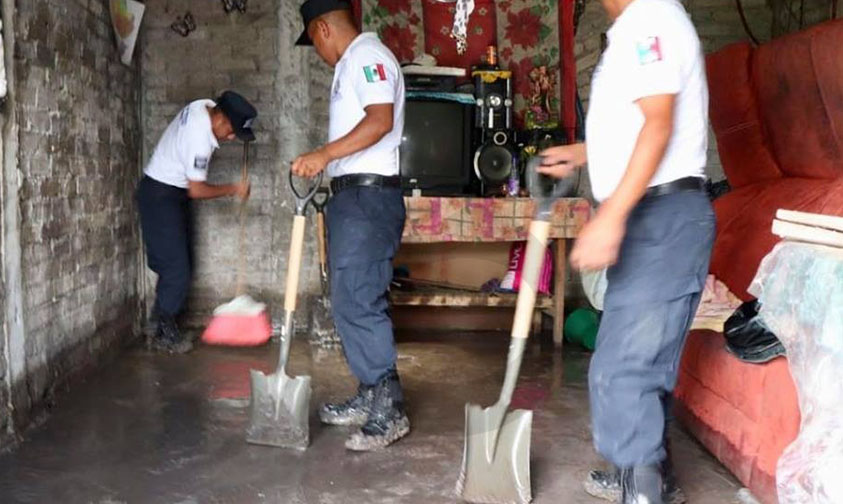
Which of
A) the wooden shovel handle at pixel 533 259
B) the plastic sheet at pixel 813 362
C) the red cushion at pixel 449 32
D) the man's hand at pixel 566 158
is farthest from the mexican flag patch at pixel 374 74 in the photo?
the red cushion at pixel 449 32

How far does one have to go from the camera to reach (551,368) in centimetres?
394

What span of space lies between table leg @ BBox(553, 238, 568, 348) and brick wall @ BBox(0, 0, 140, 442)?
98.9 inches

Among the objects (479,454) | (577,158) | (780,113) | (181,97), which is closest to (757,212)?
(780,113)

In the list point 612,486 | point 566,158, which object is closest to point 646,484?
point 612,486

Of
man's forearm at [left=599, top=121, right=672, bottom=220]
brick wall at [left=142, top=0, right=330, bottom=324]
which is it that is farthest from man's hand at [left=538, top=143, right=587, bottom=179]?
brick wall at [left=142, top=0, right=330, bottom=324]

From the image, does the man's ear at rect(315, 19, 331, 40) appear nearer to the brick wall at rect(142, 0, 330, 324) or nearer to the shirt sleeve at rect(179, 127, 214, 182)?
the shirt sleeve at rect(179, 127, 214, 182)

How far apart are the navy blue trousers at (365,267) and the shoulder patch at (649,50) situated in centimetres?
119

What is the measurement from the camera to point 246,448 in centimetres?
269

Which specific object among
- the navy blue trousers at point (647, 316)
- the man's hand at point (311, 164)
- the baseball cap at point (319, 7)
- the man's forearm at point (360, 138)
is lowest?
the navy blue trousers at point (647, 316)

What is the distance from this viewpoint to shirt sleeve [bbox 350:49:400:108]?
2611 mm

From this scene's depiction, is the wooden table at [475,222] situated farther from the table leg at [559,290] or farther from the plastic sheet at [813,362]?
the plastic sheet at [813,362]

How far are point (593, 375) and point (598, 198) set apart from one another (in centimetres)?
Answer: 47

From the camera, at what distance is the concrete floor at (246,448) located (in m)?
2.34

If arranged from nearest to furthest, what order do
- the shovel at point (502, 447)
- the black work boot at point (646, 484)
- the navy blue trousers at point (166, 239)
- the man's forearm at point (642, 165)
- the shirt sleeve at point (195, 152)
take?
the man's forearm at point (642, 165) < the black work boot at point (646, 484) < the shovel at point (502, 447) < the shirt sleeve at point (195, 152) < the navy blue trousers at point (166, 239)
